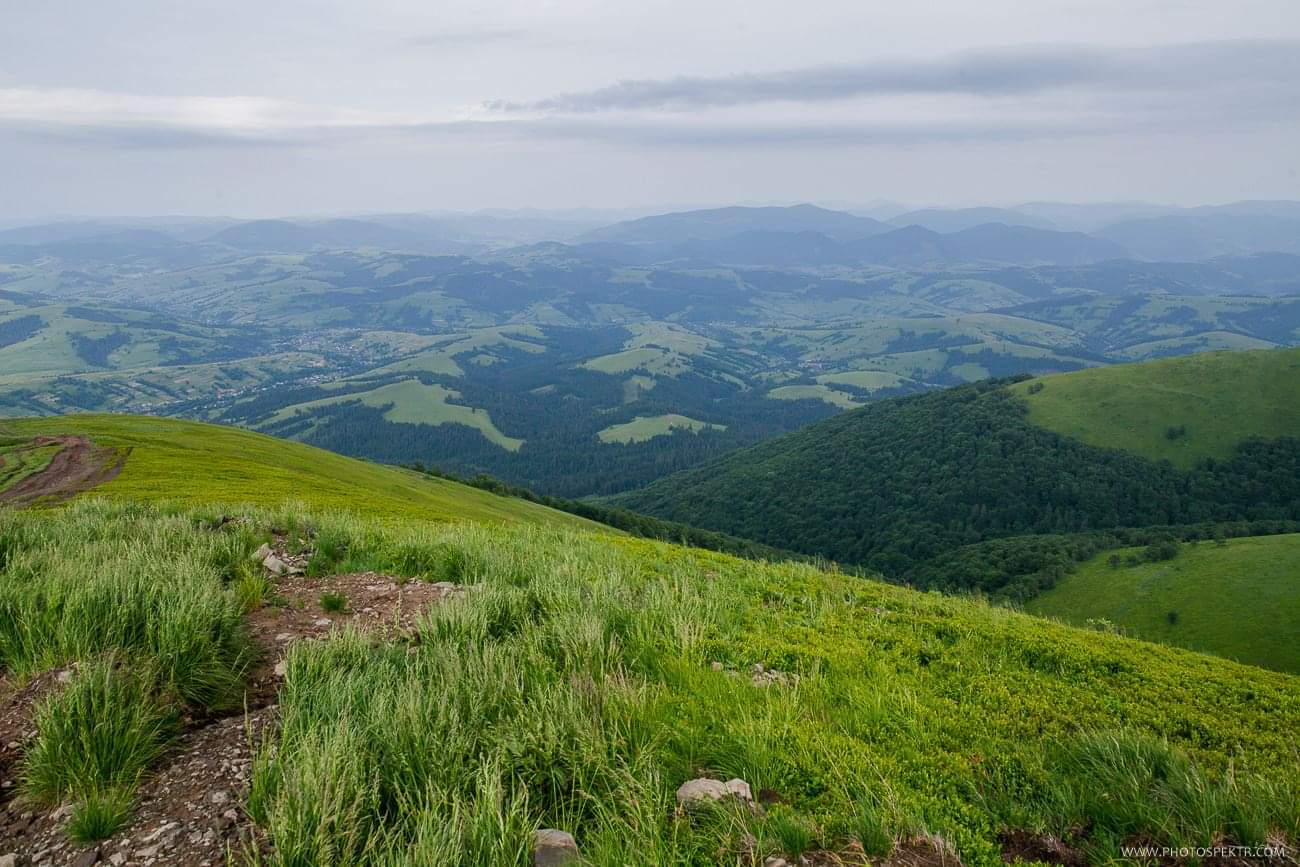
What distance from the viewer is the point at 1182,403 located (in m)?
162

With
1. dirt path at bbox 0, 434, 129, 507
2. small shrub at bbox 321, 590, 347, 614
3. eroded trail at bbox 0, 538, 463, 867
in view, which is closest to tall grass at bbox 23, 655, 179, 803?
eroded trail at bbox 0, 538, 463, 867

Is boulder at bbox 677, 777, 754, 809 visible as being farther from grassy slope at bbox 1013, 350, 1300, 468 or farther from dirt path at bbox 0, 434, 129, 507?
grassy slope at bbox 1013, 350, 1300, 468

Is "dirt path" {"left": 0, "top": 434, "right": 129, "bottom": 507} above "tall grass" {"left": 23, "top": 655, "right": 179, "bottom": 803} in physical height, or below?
below

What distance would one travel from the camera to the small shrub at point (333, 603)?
10016mm

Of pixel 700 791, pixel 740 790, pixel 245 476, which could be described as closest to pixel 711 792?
pixel 700 791

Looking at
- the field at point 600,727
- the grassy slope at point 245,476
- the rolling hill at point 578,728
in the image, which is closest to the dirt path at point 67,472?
the grassy slope at point 245,476

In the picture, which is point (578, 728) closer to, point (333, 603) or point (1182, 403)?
point (333, 603)

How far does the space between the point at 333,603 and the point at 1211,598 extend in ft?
356

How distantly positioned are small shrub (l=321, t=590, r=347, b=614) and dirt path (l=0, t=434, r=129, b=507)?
34.0 meters

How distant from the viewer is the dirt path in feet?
114

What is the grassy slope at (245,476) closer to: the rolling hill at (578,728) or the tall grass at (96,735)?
the rolling hill at (578,728)

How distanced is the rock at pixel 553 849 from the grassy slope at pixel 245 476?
2445 centimetres

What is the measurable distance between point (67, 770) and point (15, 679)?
270 cm

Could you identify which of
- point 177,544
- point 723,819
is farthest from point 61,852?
point 177,544
